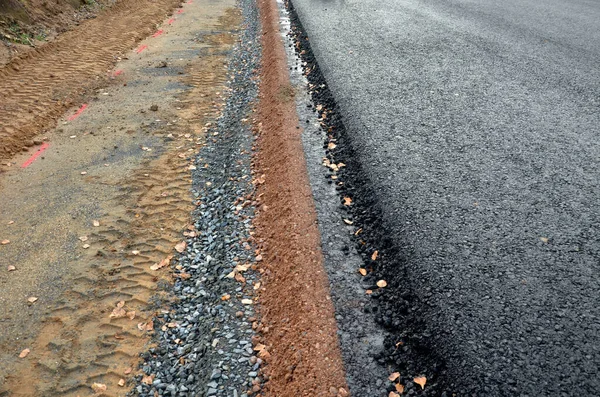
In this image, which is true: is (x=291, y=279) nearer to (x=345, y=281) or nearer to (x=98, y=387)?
(x=345, y=281)

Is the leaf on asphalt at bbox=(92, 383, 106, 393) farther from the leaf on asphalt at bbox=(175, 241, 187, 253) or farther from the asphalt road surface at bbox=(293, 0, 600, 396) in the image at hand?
the asphalt road surface at bbox=(293, 0, 600, 396)

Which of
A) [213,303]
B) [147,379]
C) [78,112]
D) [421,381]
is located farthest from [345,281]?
[78,112]

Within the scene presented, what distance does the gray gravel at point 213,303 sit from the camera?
2910 millimetres

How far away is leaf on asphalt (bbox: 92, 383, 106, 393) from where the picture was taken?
2916mm

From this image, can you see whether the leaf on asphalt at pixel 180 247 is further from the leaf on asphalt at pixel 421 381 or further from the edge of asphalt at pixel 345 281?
the leaf on asphalt at pixel 421 381

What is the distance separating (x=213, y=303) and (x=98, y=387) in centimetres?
96

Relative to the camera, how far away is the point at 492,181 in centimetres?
398

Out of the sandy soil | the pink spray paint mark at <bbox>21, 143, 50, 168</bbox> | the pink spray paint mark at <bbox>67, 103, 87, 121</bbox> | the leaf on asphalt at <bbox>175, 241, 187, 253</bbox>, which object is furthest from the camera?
the pink spray paint mark at <bbox>67, 103, 87, 121</bbox>

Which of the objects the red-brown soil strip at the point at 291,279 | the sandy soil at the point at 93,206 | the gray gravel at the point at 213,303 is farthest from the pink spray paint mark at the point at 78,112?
the red-brown soil strip at the point at 291,279

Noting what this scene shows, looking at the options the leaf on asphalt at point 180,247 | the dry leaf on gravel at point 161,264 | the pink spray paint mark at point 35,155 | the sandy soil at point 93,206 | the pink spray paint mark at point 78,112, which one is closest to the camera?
the sandy soil at point 93,206

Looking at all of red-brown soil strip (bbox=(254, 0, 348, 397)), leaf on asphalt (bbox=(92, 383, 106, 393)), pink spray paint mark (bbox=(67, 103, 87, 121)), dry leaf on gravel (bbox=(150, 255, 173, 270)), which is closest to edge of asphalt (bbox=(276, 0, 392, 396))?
red-brown soil strip (bbox=(254, 0, 348, 397))

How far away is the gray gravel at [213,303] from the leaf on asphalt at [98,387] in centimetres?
23

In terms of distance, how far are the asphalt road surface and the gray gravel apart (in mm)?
1278

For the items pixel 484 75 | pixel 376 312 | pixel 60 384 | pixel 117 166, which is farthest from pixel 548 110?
pixel 60 384
